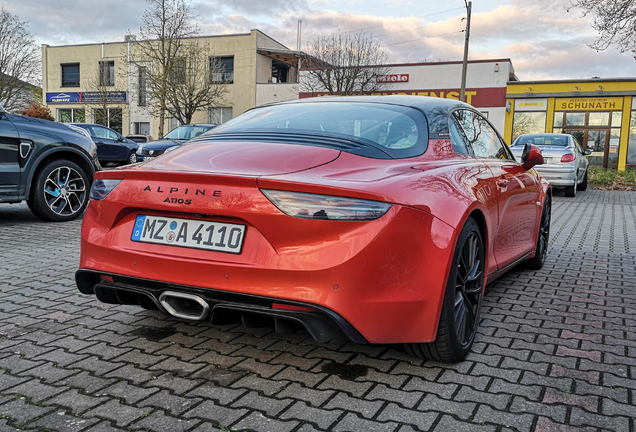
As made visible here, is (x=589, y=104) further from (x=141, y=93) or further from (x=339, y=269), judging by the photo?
(x=339, y=269)

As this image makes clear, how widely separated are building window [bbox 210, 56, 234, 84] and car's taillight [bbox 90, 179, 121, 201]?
38576 mm

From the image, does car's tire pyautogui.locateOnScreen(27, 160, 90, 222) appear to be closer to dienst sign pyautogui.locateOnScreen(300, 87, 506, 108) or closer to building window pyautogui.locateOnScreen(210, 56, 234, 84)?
dienst sign pyautogui.locateOnScreen(300, 87, 506, 108)


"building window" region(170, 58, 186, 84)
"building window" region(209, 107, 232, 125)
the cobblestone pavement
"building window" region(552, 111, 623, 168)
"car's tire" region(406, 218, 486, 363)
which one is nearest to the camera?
the cobblestone pavement

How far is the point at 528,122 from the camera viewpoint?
3381cm

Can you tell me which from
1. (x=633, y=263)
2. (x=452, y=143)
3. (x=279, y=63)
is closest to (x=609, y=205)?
(x=633, y=263)

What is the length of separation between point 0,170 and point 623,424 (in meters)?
6.73

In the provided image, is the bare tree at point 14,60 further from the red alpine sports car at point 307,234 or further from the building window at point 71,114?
the red alpine sports car at point 307,234

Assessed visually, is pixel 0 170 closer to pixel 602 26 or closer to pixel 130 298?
pixel 130 298

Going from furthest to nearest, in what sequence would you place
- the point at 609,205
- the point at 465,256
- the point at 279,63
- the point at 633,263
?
the point at 279,63
the point at 609,205
the point at 633,263
the point at 465,256

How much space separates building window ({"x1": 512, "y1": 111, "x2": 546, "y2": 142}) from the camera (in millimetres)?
33397

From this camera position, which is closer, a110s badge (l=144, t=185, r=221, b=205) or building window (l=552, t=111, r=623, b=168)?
a110s badge (l=144, t=185, r=221, b=205)

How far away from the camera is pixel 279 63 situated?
147 feet

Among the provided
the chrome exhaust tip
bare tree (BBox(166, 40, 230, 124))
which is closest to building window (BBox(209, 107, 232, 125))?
bare tree (BBox(166, 40, 230, 124))

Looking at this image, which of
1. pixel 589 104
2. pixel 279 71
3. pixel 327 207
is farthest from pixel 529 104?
pixel 327 207
